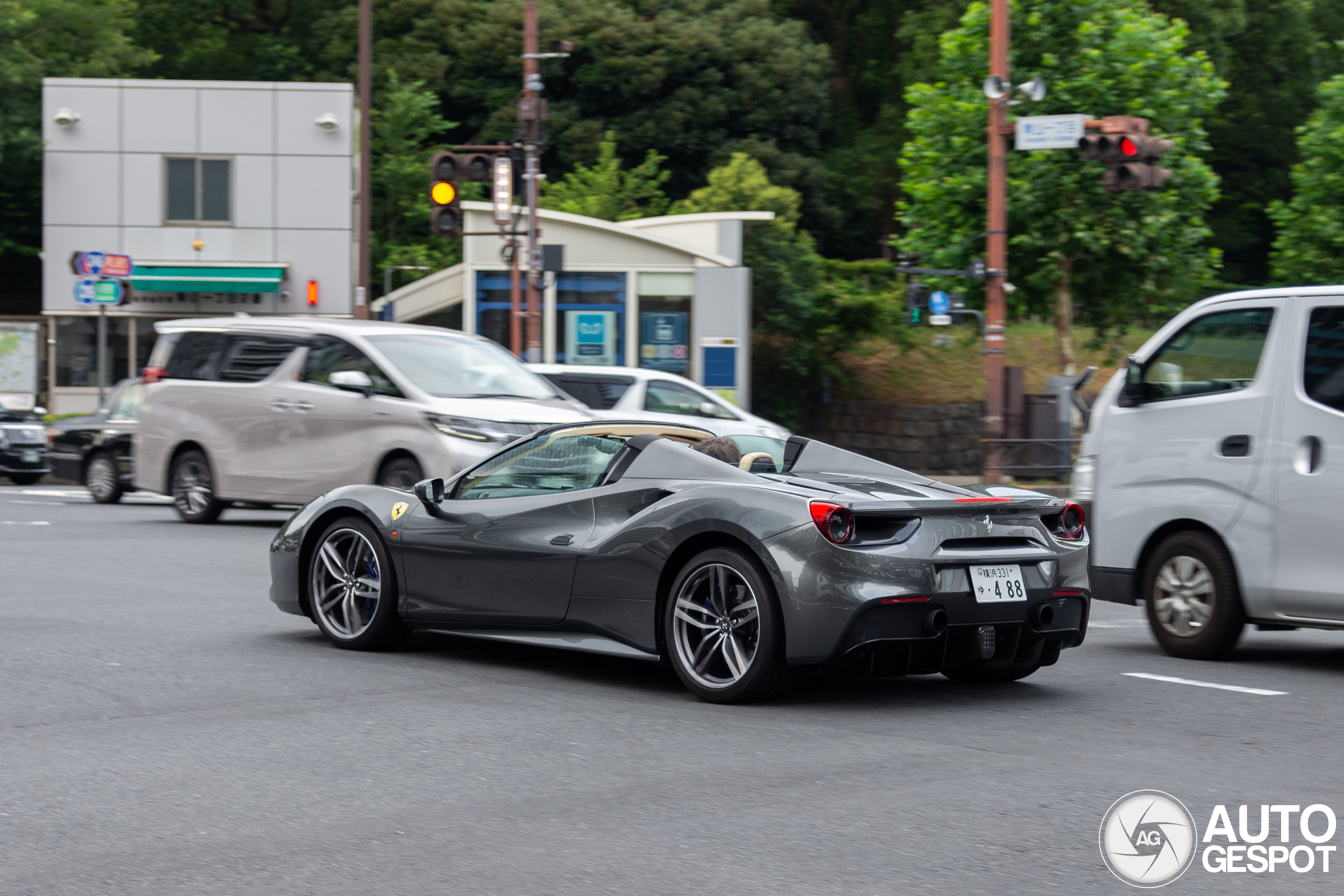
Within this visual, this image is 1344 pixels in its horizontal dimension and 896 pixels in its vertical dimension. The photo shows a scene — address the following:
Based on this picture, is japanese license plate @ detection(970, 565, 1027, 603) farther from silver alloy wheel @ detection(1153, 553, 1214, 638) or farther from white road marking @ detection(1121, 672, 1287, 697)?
silver alloy wheel @ detection(1153, 553, 1214, 638)

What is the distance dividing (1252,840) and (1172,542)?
4.14m

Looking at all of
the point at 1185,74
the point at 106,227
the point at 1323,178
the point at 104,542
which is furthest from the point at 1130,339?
the point at 104,542

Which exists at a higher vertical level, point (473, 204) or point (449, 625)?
point (473, 204)

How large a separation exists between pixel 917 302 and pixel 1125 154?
12.9 metres

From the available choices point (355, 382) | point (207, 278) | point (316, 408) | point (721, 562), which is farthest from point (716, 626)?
point (207, 278)

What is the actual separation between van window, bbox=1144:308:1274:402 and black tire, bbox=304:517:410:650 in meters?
4.15

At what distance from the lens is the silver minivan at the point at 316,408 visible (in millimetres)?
14609

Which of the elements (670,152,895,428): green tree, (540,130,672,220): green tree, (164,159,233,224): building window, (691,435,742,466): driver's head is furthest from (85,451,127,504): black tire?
(540,130,672,220): green tree

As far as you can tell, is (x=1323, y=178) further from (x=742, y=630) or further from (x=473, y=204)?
(x=742, y=630)

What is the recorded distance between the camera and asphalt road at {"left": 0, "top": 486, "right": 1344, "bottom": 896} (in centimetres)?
452

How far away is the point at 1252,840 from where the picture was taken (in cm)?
489

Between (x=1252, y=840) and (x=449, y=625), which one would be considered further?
(x=449, y=625)

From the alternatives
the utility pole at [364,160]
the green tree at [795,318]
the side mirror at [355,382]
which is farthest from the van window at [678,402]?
the green tree at [795,318]

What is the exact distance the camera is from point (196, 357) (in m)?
16.5
